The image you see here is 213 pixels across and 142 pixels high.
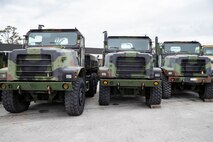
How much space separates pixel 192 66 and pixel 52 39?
4.55 meters

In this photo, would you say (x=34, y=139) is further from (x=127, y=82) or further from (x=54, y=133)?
(x=127, y=82)

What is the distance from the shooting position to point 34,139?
364 cm

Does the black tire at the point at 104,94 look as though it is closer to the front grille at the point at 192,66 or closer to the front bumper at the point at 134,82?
the front bumper at the point at 134,82

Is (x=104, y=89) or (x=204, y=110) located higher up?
(x=104, y=89)

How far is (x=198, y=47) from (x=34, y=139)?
22.8 feet

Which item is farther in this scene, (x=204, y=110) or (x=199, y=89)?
(x=199, y=89)

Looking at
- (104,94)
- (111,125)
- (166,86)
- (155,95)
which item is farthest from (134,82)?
(166,86)

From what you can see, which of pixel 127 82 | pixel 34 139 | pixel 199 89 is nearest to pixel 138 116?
pixel 127 82

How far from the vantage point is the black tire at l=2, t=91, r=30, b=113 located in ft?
17.0

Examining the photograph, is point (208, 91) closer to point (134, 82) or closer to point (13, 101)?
point (134, 82)

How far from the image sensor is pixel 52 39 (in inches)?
246

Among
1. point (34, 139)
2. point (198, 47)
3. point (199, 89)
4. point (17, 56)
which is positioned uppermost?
point (198, 47)

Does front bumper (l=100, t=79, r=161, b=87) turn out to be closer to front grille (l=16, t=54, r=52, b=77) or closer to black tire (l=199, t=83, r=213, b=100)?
front grille (l=16, t=54, r=52, b=77)

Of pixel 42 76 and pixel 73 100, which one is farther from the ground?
pixel 42 76
